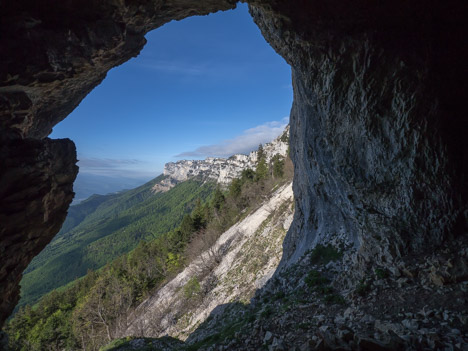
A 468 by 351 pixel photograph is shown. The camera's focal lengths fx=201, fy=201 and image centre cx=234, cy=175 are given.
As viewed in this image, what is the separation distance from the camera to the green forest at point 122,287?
33.6 meters

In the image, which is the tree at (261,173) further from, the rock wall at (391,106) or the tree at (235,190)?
the rock wall at (391,106)

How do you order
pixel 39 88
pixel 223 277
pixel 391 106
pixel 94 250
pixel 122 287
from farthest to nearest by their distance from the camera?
pixel 94 250 < pixel 122 287 < pixel 223 277 < pixel 391 106 < pixel 39 88

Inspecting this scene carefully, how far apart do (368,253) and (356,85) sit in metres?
7.93

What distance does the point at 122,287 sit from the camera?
1593 inches

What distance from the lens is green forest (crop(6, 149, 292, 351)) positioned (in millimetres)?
33578

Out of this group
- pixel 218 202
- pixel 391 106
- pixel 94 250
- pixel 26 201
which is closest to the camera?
pixel 26 201

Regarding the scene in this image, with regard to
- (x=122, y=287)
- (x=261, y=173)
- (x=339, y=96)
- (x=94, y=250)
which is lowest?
(x=94, y=250)

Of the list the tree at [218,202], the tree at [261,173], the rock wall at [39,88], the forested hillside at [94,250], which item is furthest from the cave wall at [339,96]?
the forested hillside at [94,250]

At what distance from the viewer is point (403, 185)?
328 inches

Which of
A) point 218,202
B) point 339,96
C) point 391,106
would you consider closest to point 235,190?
point 218,202

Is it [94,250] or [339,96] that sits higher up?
[339,96]

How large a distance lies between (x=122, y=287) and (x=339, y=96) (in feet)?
161

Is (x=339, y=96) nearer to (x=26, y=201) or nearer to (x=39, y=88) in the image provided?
(x=39, y=88)

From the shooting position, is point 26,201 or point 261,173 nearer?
point 26,201
